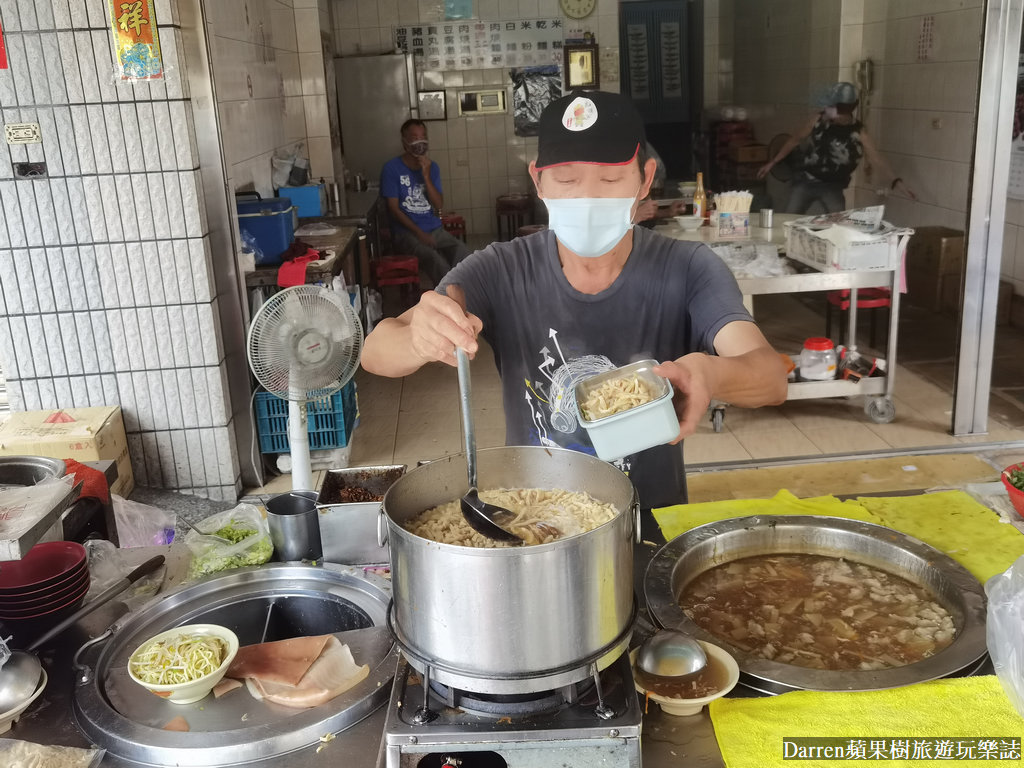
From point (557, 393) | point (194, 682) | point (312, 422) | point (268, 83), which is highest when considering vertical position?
point (268, 83)

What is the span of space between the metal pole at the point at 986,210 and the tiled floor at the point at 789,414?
0.86 ft

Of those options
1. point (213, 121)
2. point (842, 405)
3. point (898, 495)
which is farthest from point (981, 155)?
point (213, 121)

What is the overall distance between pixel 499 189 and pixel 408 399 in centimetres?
310

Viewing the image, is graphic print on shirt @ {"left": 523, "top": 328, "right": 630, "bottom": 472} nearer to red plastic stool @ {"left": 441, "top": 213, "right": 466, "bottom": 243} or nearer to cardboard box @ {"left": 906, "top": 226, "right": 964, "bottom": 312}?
cardboard box @ {"left": 906, "top": 226, "right": 964, "bottom": 312}

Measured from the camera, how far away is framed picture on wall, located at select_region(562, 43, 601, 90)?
6.75 meters

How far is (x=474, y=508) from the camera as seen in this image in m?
1.45

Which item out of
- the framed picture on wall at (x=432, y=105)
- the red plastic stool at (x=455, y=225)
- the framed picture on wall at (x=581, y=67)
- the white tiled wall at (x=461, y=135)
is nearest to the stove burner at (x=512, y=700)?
the framed picture on wall at (x=581, y=67)

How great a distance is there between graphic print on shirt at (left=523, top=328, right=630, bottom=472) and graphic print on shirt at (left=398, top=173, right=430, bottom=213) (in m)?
5.20

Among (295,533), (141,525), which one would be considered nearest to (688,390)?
(295,533)

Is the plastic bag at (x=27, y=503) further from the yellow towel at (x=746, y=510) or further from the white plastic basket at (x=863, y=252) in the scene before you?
the white plastic basket at (x=863, y=252)

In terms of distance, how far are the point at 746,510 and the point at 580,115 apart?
1035 mm

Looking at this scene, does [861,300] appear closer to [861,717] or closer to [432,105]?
[861,717]

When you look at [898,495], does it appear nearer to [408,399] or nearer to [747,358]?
[747,358]

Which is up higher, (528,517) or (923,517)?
(528,517)
